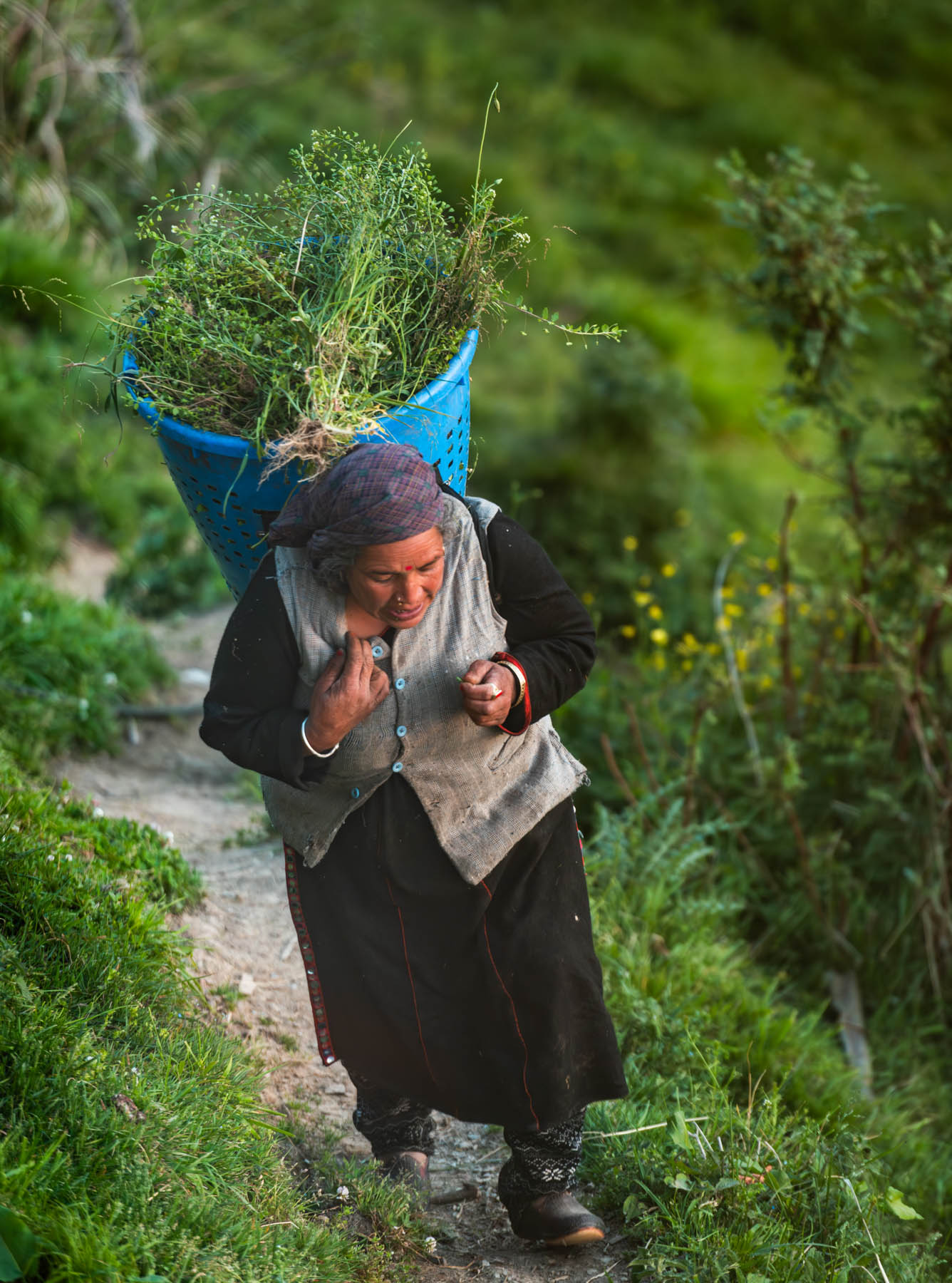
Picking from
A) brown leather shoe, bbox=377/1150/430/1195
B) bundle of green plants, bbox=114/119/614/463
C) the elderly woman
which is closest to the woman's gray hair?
the elderly woman

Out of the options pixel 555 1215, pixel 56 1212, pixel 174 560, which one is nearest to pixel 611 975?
pixel 555 1215

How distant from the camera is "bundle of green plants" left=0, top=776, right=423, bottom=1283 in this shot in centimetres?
183

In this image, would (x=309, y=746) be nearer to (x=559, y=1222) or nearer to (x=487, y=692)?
(x=487, y=692)

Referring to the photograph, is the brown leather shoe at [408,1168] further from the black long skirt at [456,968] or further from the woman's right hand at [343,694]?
the woman's right hand at [343,694]

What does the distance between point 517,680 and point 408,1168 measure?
118 centimetres

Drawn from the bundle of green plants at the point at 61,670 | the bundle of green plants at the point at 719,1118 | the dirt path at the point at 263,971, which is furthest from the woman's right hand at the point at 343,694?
the bundle of green plants at the point at 61,670

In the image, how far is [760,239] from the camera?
363 centimetres

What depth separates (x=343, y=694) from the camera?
194cm

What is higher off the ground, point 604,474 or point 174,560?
point 604,474

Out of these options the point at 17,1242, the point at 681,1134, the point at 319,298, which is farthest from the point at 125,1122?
the point at 319,298

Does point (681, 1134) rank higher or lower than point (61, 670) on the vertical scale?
higher

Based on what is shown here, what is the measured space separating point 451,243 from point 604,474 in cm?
365

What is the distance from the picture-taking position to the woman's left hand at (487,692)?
6.40 feet

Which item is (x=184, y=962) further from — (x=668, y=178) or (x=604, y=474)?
(x=668, y=178)
